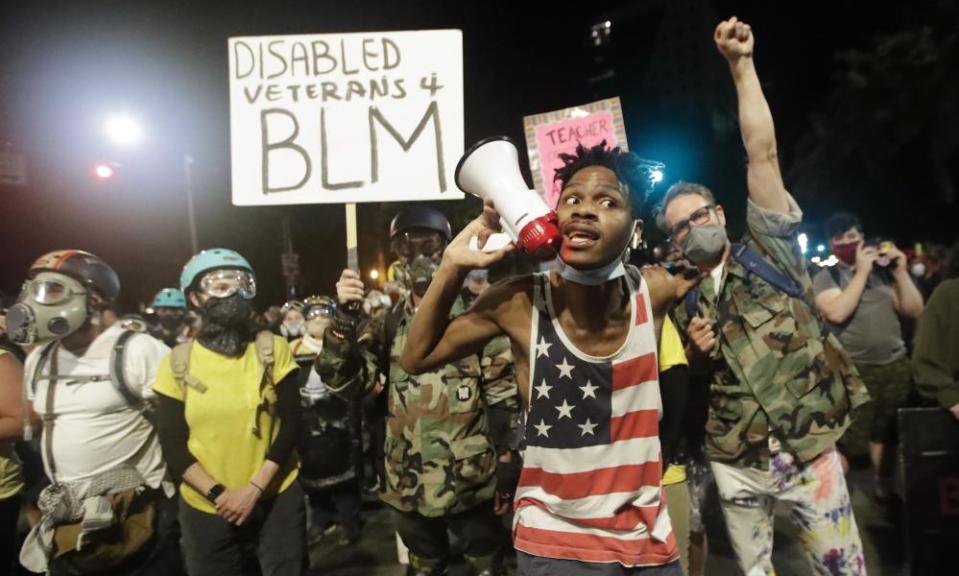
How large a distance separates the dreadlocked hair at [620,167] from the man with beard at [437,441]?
4.92ft

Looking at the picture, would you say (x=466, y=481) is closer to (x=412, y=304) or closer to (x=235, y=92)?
(x=412, y=304)

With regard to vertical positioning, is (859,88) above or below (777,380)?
above

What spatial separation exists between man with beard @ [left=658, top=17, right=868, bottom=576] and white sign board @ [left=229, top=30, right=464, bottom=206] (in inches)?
54.9

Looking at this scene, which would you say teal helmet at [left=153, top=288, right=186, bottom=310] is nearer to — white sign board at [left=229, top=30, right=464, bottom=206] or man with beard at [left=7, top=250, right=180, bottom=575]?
man with beard at [left=7, top=250, right=180, bottom=575]

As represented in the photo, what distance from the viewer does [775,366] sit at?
9.78ft

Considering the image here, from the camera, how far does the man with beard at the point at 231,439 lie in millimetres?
3434

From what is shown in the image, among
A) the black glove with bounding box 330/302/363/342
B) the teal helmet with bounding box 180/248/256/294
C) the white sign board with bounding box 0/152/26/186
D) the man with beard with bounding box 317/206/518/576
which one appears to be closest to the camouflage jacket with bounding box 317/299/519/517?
the man with beard with bounding box 317/206/518/576

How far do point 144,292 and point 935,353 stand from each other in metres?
22.8

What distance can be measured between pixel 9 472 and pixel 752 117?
4.64m

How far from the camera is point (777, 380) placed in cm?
297

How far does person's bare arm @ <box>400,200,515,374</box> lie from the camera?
222cm

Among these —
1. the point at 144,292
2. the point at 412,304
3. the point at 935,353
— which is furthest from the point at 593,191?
the point at 144,292

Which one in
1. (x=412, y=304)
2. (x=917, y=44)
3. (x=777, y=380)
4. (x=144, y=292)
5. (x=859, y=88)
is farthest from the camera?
(x=144, y=292)

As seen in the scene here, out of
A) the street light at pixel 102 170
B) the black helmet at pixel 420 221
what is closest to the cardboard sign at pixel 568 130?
the black helmet at pixel 420 221
